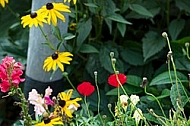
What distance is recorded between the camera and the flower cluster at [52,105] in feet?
4.42

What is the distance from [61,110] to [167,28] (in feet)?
2.49

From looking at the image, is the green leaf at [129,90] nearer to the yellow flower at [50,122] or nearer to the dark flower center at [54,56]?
the dark flower center at [54,56]

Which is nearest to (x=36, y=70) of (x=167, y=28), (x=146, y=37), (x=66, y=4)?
(x=66, y=4)

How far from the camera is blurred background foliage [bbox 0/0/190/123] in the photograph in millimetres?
1753

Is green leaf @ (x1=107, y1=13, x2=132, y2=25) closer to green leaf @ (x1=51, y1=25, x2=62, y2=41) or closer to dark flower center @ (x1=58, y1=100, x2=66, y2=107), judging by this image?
green leaf @ (x1=51, y1=25, x2=62, y2=41)

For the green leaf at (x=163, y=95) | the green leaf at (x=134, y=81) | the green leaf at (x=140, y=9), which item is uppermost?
the green leaf at (x=140, y=9)

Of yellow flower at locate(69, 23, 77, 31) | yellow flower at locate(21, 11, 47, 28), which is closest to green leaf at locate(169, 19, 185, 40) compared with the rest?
yellow flower at locate(69, 23, 77, 31)

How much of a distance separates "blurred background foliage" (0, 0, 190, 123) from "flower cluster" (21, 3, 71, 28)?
111 mm

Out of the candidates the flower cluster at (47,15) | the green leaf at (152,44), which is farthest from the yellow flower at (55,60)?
the green leaf at (152,44)

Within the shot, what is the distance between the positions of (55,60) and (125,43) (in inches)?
18.7

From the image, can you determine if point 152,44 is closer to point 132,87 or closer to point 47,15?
point 132,87

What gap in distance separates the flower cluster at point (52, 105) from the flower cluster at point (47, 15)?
0.22 meters

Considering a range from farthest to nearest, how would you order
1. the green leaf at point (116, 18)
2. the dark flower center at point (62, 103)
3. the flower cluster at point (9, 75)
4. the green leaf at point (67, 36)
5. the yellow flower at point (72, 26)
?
the yellow flower at point (72, 26)
the green leaf at point (116, 18)
the green leaf at point (67, 36)
the dark flower center at point (62, 103)
the flower cluster at point (9, 75)

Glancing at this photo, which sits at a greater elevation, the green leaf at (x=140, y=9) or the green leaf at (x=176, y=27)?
the green leaf at (x=140, y=9)
